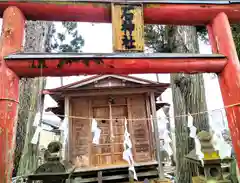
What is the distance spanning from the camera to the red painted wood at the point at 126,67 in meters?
2.29

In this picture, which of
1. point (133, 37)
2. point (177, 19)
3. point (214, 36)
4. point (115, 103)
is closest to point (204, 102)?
point (214, 36)

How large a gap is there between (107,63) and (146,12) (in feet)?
3.57

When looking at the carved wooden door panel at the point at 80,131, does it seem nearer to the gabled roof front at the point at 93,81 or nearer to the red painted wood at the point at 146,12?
the gabled roof front at the point at 93,81

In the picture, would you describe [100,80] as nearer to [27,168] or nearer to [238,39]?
[27,168]

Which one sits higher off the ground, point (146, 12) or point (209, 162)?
point (146, 12)

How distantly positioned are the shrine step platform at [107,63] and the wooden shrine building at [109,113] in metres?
5.03

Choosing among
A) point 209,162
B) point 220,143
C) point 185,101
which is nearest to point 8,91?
point 220,143

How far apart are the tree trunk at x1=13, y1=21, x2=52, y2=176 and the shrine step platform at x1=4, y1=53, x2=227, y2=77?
2.83m

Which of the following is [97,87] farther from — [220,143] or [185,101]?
[220,143]

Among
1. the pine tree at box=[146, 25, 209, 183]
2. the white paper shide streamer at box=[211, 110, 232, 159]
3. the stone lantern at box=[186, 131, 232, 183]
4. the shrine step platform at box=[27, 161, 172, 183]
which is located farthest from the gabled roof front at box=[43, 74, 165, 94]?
the white paper shide streamer at box=[211, 110, 232, 159]

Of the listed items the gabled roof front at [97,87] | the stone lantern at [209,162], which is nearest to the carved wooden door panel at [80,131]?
the gabled roof front at [97,87]

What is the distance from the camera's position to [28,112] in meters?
5.52

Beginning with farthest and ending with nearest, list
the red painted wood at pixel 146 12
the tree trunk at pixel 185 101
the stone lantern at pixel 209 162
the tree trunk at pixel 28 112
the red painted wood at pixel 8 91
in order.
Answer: the tree trunk at pixel 28 112 → the tree trunk at pixel 185 101 → the stone lantern at pixel 209 162 → the red painted wood at pixel 146 12 → the red painted wood at pixel 8 91

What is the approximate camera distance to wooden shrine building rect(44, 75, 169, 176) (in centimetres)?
730
